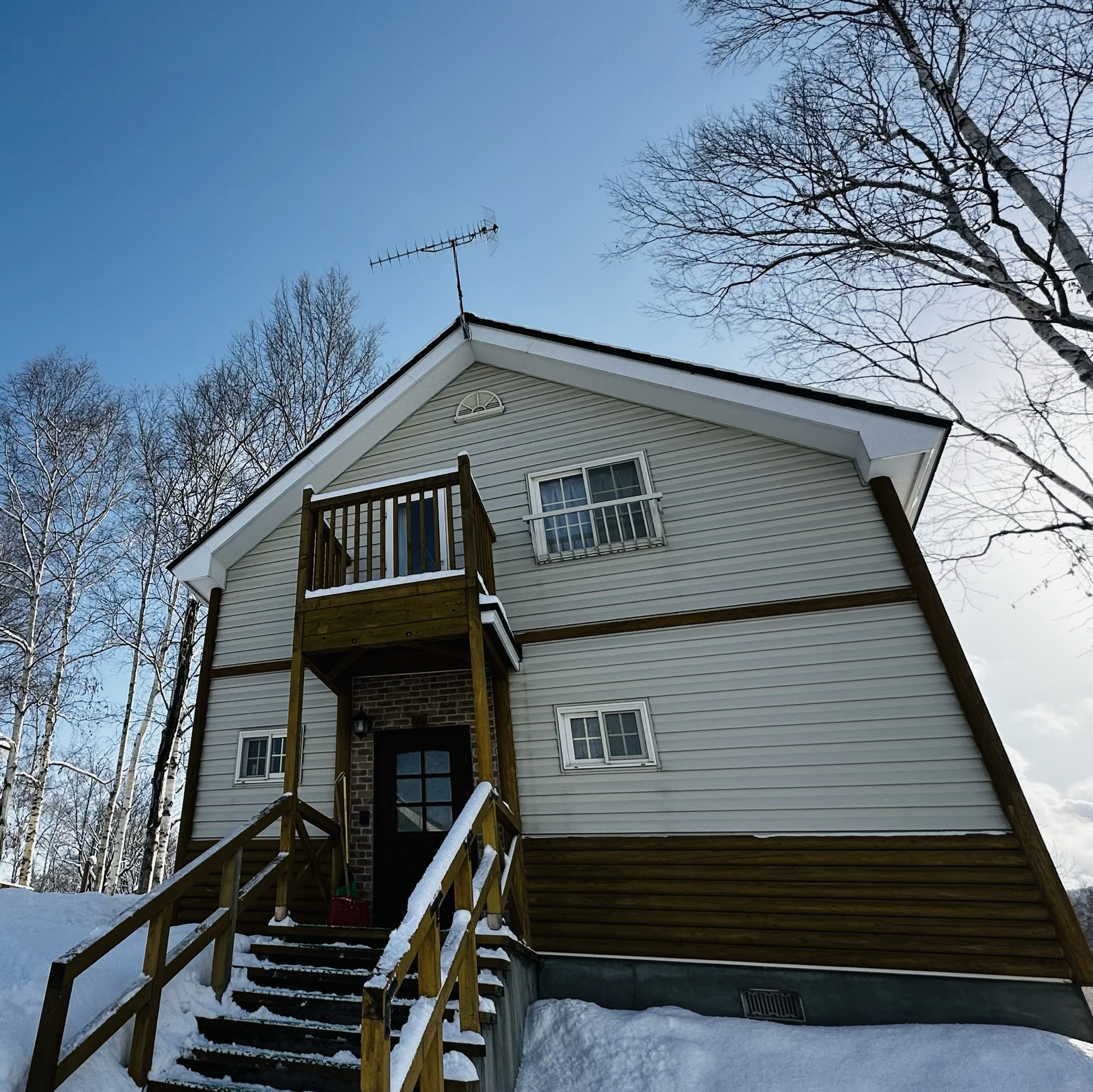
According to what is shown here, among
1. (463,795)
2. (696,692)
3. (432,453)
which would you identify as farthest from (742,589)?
(432,453)

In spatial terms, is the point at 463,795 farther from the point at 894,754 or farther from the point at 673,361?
the point at 673,361

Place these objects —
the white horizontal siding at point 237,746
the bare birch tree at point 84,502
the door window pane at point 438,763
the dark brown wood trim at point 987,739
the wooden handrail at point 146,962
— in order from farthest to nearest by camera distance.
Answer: the bare birch tree at point 84,502 < the white horizontal siding at point 237,746 < the door window pane at point 438,763 < the dark brown wood trim at point 987,739 < the wooden handrail at point 146,962

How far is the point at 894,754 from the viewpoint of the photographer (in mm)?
5035

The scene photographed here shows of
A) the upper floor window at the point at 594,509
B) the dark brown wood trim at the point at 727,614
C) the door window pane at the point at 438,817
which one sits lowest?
the door window pane at the point at 438,817

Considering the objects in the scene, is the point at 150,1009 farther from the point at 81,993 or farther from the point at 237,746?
the point at 237,746

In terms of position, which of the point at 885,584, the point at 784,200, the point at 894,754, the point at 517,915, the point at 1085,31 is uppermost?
the point at 784,200

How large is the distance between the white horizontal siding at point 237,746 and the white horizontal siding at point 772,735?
2.26 meters

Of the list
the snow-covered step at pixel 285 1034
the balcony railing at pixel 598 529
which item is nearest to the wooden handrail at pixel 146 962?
the snow-covered step at pixel 285 1034

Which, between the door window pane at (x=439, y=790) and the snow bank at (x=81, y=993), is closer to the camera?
the snow bank at (x=81, y=993)

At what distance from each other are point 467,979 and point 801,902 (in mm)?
2995

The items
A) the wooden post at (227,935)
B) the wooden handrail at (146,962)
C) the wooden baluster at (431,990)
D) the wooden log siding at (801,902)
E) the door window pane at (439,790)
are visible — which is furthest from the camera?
the door window pane at (439,790)

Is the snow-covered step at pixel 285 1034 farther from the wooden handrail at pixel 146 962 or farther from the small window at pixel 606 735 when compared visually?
the small window at pixel 606 735

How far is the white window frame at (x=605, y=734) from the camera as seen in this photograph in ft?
18.5

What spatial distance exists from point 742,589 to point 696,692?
1.17 metres
